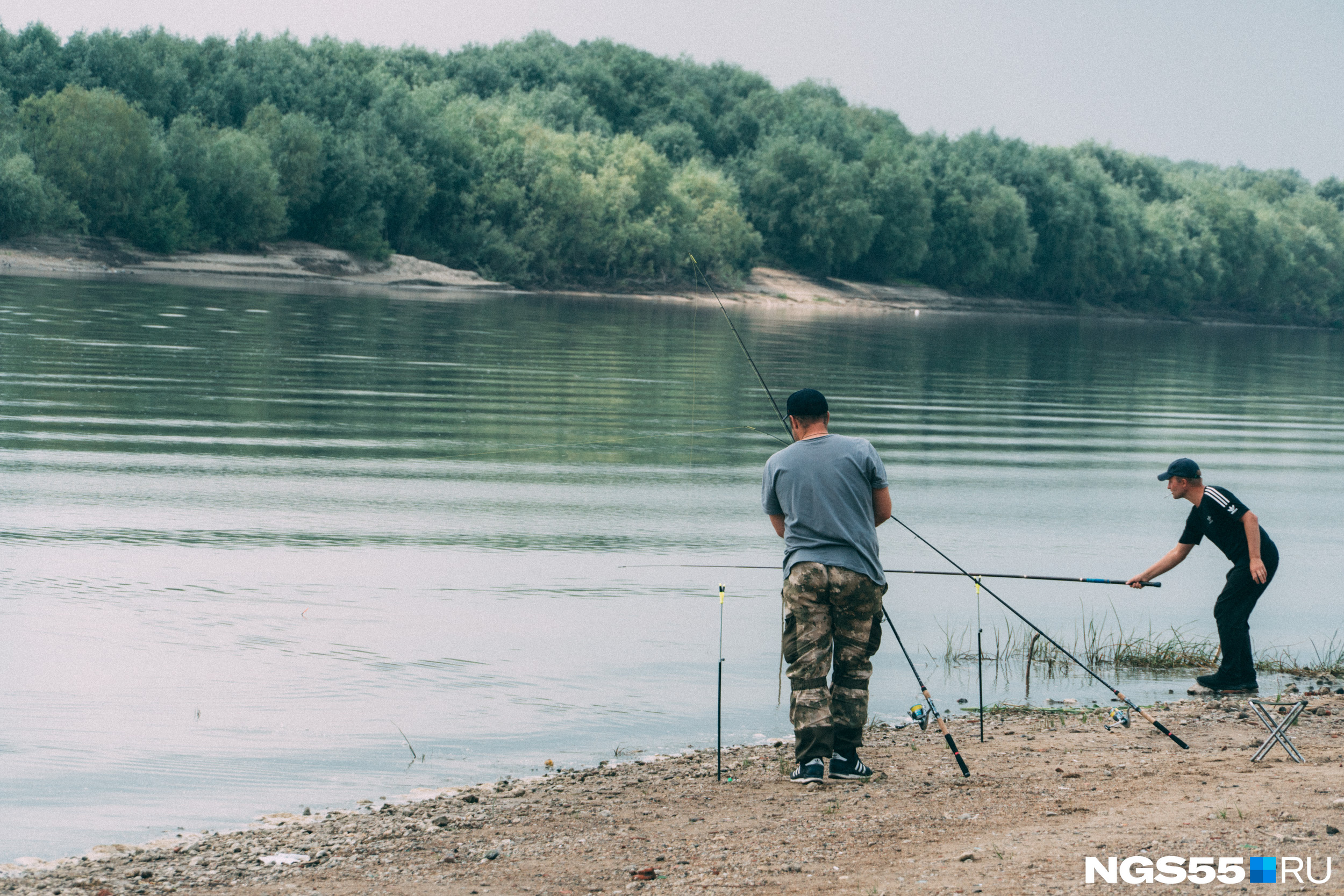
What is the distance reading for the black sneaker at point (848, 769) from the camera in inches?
274

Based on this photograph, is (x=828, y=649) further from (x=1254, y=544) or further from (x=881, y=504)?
(x=1254, y=544)

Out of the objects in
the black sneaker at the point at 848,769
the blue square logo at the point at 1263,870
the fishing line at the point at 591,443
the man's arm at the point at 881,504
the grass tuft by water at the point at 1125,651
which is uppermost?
the man's arm at the point at 881,504

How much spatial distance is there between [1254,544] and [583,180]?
7709 cm

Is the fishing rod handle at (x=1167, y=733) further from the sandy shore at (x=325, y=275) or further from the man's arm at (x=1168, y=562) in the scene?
the sandy shore at (x=325, y=275)

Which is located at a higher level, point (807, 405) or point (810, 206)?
point (810, 206)

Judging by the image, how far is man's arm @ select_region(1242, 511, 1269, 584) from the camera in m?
→ 8.91

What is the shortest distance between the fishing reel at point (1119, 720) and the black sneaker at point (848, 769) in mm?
1882

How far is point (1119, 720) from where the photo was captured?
812 centimetres

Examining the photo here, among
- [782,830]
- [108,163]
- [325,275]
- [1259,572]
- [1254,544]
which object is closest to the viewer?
[782,830]

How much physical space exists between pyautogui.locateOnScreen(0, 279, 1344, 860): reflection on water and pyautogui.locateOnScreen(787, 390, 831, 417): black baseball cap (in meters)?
2.05

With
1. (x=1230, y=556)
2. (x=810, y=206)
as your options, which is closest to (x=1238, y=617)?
(x=1230, y=556)

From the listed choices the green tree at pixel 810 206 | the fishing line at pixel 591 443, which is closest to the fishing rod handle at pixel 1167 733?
the fishing line at pixel 591 443

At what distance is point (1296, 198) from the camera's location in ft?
486

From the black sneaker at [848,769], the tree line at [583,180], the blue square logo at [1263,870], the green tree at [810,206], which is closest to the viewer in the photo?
the blue square logo at [1263,870]
